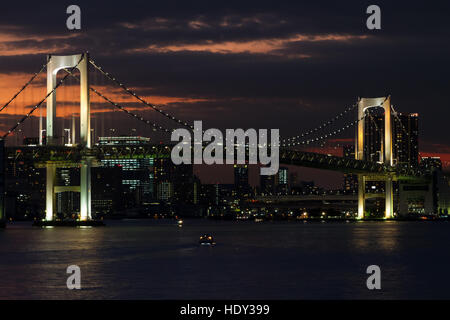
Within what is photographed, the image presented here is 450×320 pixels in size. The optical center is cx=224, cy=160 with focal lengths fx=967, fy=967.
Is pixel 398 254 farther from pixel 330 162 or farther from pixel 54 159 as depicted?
pixel 330 162

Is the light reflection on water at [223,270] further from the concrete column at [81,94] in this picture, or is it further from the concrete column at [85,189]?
the concrete column at [81,94]

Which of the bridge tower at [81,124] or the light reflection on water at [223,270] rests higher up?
the bridge tower at [81,124]

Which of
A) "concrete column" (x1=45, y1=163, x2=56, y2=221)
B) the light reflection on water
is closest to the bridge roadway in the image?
"concrete column" (x1=45, y1=163, x2=56, y2=221)

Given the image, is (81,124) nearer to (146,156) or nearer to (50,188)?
(50,188)

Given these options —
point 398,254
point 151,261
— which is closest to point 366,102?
point 398,254

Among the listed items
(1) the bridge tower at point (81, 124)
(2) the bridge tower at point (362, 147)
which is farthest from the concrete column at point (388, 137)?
(1) the bridge tower at point (81, 124)
